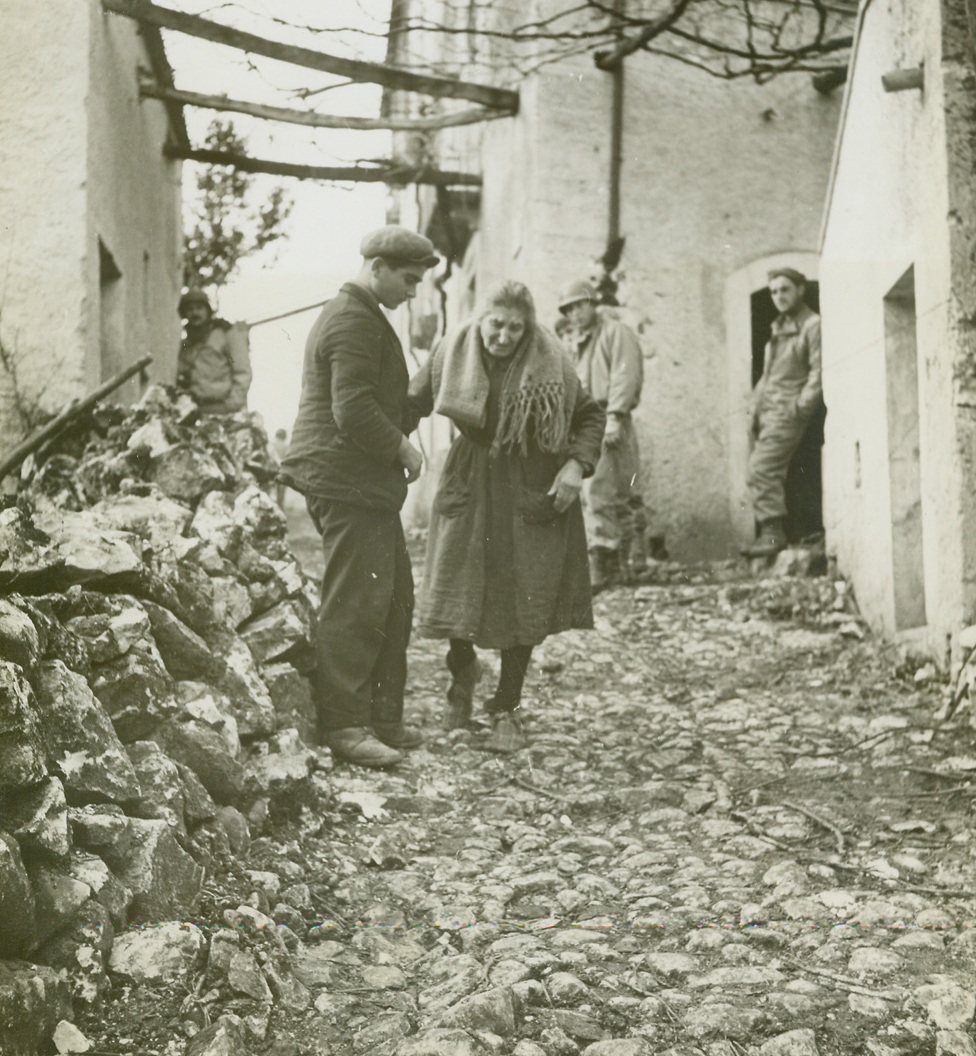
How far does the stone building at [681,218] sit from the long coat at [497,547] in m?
5.15


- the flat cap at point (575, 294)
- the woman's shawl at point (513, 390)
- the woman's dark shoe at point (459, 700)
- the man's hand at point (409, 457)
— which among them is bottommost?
the woman's dark shoe at point (459, 700)

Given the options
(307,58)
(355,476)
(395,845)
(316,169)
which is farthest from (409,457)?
(316,169)

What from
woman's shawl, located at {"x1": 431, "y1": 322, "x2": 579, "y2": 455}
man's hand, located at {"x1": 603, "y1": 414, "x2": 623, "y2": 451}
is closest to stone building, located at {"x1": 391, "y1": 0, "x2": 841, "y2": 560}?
man's hand, located at {"x1": 603, "y1": 414, "x2": 623, "y2": 451}

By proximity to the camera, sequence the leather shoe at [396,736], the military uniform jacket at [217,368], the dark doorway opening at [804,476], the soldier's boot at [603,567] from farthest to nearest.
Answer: the dark doorway opening at [804,476] < the military uniform jacket at [217,368] < the soldier's boot at [603,567] < the leather shoe at [396,736]

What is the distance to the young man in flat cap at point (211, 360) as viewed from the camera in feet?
30.0

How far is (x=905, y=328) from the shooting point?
5816 mm

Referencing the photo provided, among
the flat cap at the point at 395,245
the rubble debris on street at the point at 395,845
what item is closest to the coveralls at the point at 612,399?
the rubble debris on street at the point at 395,845

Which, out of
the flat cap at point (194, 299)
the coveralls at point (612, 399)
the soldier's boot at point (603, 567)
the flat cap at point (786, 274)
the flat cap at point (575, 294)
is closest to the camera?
the flat cap at point (575, 294)

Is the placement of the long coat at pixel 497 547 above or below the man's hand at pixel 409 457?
below

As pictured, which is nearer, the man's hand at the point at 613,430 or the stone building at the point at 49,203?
the stone building at the point at 49,203

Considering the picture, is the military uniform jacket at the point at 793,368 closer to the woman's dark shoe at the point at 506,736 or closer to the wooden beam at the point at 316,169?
the wooden beam at the point at 316,169

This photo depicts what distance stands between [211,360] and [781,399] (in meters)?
4.45

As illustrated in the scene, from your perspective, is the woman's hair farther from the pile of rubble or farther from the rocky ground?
the rocky ground

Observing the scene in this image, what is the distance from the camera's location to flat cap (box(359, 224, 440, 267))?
4.46 metres
